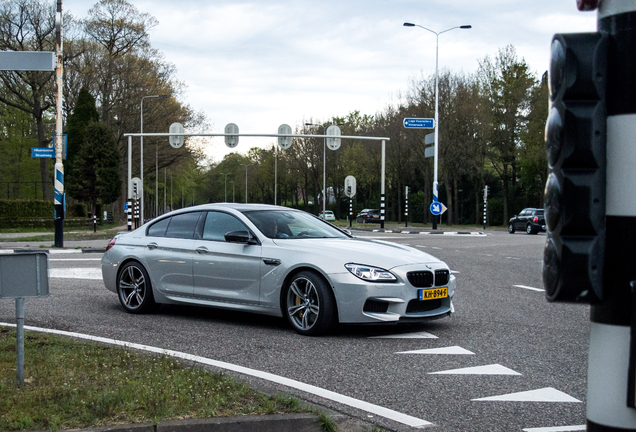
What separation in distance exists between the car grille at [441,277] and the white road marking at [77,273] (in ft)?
25.2

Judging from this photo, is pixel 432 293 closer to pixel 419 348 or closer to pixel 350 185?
pixel 419 348

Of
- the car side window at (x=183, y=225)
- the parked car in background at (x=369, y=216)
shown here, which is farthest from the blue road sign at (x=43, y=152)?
the parked car in background at (x=369, y=216)

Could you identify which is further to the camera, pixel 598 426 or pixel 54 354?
pixel 54 354

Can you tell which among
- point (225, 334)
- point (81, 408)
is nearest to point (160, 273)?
point (225, 334)

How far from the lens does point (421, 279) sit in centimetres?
736

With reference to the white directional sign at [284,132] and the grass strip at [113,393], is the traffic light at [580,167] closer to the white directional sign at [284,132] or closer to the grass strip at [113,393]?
the grass strip at [113,393]

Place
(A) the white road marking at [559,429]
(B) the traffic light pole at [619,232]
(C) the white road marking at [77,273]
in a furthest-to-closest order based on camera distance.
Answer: (C) the white road marking at [77,273]
(A) the white road marking at [559,429]
(B) the traffic light pole at [619,232]

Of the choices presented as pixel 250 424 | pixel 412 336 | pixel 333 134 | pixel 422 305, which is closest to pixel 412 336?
pixel 412 336

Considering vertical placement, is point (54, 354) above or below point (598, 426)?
below

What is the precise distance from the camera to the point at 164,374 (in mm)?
5086

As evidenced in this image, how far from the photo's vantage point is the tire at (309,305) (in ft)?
23.5

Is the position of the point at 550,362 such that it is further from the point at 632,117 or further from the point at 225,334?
the point at 632,117

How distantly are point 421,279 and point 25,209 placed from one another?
3640 centimetres

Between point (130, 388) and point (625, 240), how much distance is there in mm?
3631
